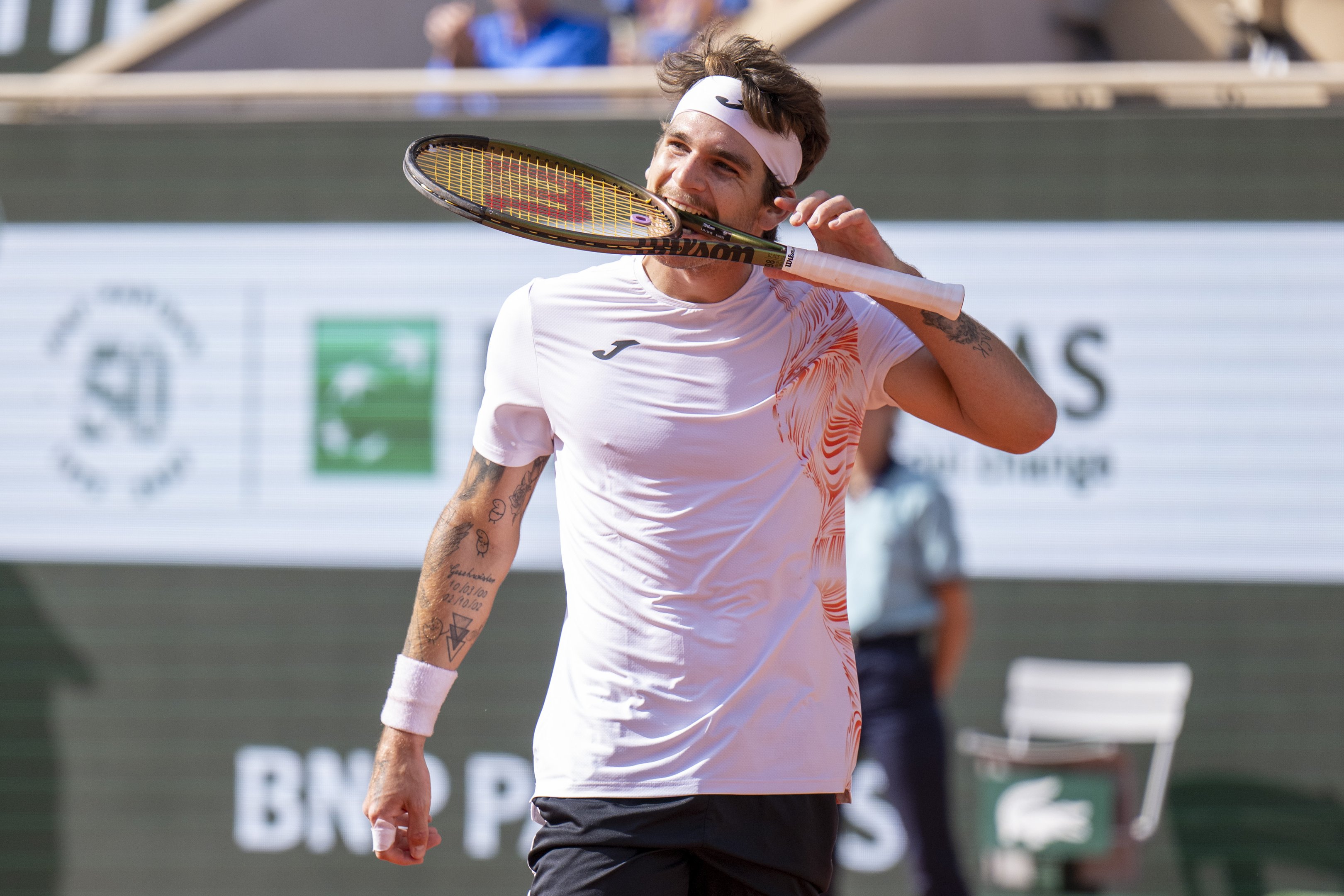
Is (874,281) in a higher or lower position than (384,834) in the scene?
higher

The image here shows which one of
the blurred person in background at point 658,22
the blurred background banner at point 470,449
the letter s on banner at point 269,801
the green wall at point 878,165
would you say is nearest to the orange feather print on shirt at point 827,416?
the blurred background banner at point 470,449

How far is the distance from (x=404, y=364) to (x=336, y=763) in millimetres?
1546

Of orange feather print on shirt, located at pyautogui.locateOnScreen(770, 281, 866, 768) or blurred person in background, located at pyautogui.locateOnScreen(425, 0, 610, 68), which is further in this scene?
blurred person in background, located at pyautogui.locateOnScreen(425, 0, 610, 68)

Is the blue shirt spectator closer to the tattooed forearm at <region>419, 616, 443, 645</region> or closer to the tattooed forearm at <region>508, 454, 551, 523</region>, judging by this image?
the tattooed forearm at <region>508, 454, 551, 523</region>

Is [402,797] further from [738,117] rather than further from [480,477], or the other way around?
[738,117]

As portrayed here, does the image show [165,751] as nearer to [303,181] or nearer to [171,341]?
[171,341]

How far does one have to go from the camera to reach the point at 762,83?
228cm

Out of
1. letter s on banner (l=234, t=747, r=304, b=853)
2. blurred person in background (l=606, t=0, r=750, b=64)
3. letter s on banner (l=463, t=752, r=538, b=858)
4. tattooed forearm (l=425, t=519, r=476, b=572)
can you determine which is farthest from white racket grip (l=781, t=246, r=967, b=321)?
blurred person in background (l=606, t=0, r=750, b=64)

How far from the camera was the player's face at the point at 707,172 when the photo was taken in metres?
2.24

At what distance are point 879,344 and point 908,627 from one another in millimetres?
2146

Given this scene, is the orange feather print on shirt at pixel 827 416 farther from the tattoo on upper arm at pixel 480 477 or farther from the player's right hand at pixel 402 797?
the player's right hand at pixel 402 797

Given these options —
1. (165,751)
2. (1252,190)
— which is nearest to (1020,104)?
(1252,190)

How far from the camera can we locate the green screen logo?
16.6ft

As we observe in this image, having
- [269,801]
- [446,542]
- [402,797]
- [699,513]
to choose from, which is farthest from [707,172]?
[269,801]
